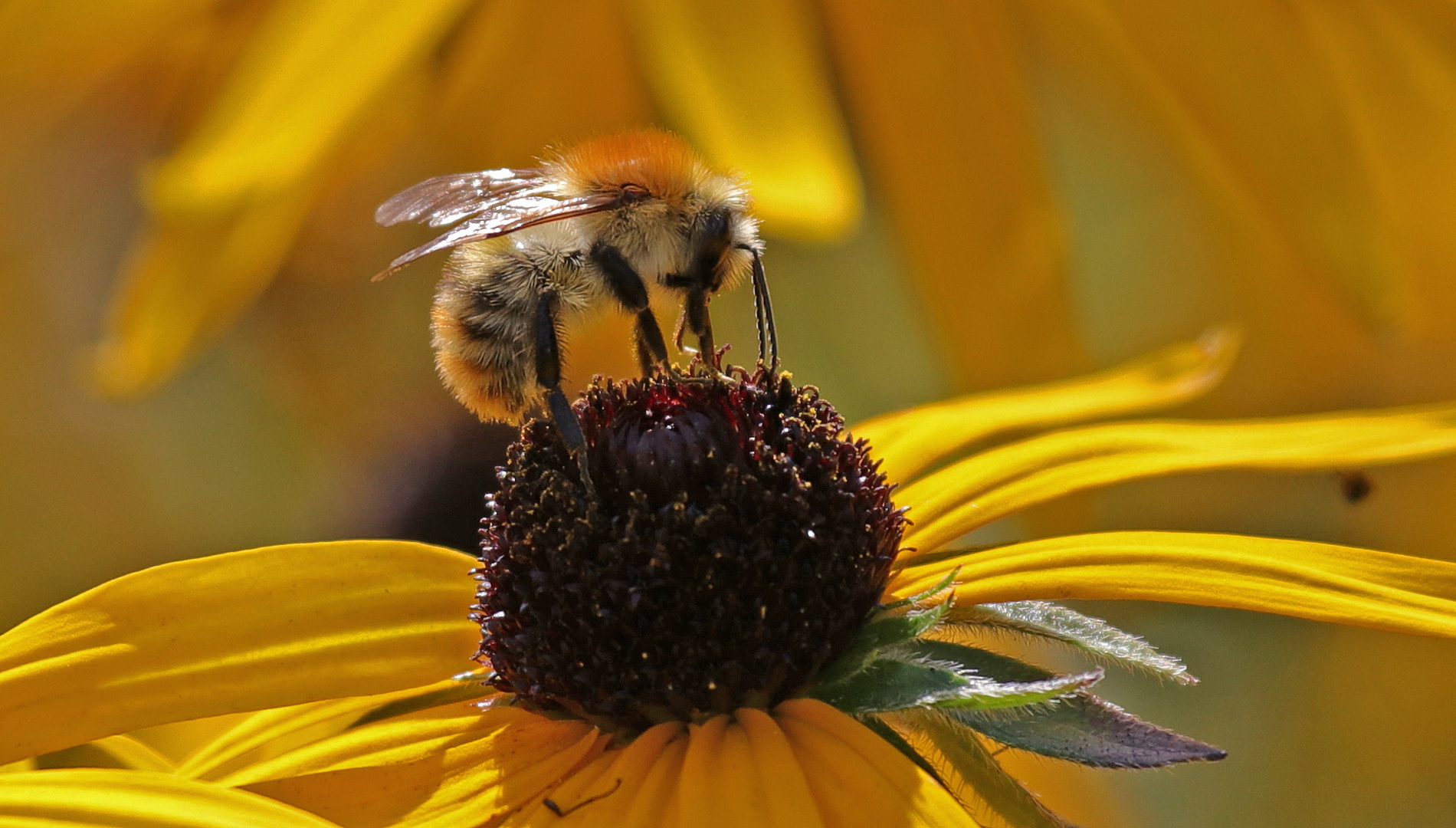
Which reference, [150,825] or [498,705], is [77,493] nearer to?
[498,705]

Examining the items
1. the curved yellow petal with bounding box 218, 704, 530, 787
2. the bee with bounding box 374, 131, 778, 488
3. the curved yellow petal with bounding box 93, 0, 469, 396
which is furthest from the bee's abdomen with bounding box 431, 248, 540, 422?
the curved yellow petal with bounding box 218, 704, 530, 787

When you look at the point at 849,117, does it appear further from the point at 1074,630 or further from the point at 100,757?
the point at 100,757

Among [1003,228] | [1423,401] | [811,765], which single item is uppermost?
[1003,228]

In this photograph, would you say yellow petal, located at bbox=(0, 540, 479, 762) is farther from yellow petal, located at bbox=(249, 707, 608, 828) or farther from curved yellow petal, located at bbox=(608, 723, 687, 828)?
curved yellow petal, located at bbox=(608, 723, 687, 828)

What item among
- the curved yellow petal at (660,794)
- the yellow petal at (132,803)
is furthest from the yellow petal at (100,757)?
the curved yellow petal at (660,794)

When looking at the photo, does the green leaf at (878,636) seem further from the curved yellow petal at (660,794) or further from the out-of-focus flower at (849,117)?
the out-of-focus flower at (849,117)

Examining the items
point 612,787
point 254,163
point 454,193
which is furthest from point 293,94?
point 612,787

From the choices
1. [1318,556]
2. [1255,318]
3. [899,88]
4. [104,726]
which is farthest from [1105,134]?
[104,726]
